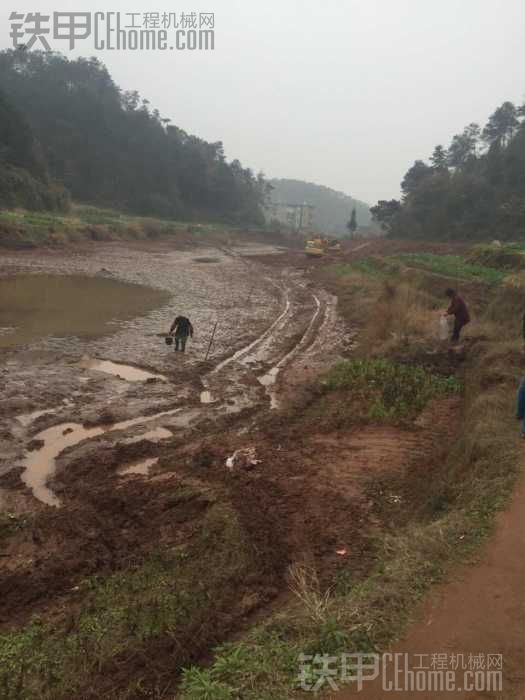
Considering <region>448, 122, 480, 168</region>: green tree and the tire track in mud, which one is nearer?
the tire track in mud

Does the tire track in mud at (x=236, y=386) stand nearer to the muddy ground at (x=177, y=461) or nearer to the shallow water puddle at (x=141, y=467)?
the muddy ground at (x=177, y=461)

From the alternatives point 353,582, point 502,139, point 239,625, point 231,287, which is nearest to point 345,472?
point 353,582

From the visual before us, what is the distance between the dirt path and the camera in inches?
138

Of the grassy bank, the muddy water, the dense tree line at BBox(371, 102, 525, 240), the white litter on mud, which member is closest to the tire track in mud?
the white litter on mud

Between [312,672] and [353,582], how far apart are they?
4.85 ft

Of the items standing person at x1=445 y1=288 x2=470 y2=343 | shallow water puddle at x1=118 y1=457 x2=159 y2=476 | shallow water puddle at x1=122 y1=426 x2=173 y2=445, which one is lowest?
shallow water puddle at x1=118 y1=457 x2=159 y2=476

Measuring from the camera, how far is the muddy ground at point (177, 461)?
18.3ft

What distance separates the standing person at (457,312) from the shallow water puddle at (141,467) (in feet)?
28.2

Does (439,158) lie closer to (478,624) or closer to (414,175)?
(414,175)

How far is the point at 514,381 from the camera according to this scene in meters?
9.98

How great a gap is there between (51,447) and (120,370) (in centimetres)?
413

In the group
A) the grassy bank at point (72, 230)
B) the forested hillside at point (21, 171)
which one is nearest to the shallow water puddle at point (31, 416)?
the grassy bank at point (72, 230)

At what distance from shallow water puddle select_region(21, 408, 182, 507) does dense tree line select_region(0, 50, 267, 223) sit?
6485 cm

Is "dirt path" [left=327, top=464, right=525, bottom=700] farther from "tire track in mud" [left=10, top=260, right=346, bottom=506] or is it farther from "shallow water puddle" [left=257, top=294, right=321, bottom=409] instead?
"shallow water puddle" [left=257, top=294, right=321, bottom=409]
